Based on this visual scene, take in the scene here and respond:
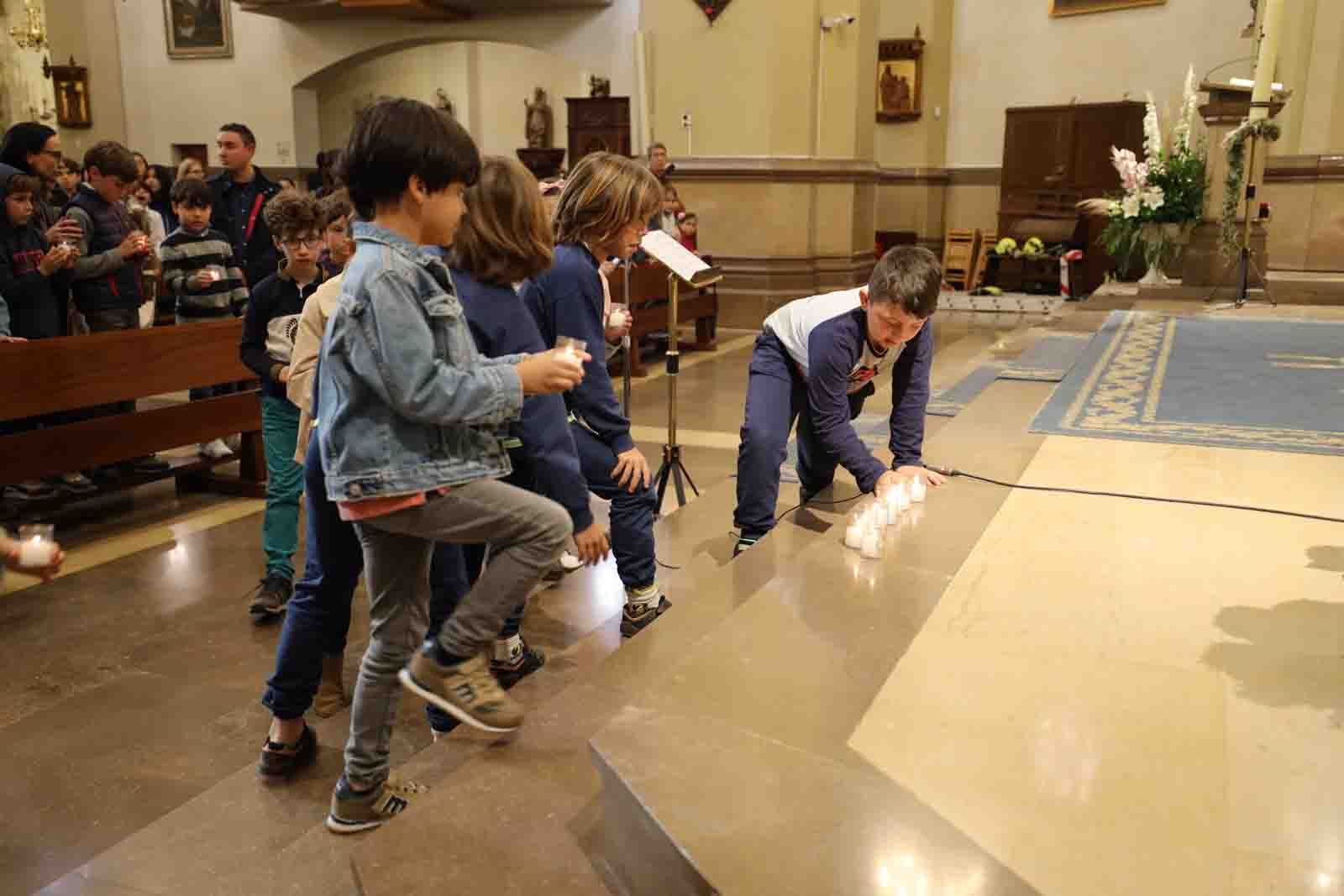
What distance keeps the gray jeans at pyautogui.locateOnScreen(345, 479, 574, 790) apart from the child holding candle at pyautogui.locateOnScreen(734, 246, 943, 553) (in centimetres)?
152

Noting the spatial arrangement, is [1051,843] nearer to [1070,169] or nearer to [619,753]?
[619,753]

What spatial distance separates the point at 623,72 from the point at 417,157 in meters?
12.9

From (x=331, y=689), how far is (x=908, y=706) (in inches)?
63.9

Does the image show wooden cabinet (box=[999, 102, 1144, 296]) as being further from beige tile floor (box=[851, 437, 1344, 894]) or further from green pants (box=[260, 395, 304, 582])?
green pants (box=[260, 395, 304, 582])

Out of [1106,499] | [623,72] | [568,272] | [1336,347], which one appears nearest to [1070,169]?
[623,72]

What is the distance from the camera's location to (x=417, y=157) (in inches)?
74.7

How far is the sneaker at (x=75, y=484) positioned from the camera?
4742 mm

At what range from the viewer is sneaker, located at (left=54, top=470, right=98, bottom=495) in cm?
474

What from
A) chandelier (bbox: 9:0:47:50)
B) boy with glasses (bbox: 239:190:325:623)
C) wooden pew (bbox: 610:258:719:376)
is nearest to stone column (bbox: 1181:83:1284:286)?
wooden pew (bbox: 610:258:719:376)

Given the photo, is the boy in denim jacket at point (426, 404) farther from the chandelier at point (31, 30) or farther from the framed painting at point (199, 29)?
the framed painting at point (199, 29)

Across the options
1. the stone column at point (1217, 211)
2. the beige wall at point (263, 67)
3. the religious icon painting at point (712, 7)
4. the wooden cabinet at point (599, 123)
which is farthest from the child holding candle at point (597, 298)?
the beige wall at point (263, 67)

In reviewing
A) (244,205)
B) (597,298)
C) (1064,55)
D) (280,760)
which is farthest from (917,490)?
(1064,55)

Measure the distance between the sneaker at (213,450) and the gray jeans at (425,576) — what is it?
3.45 metres

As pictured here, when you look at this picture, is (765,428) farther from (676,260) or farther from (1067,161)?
(1067,161)
